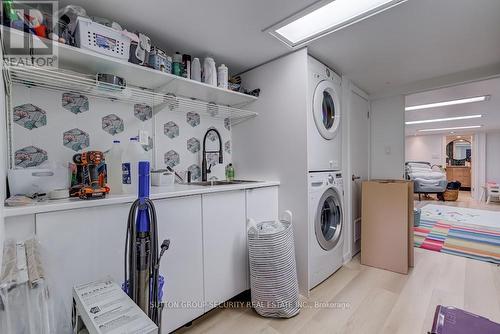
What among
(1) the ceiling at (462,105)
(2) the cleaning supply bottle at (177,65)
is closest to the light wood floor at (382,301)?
(2) the cleaning supply bottle at (177,65)

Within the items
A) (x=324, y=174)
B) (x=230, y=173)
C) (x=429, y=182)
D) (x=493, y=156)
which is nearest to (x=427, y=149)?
(x=493, y=156)

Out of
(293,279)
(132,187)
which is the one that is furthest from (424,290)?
(132,187)

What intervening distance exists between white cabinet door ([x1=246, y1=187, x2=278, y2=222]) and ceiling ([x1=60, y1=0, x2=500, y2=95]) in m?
1.17

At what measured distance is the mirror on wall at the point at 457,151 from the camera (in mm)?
8719

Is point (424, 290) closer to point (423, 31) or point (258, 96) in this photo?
point (423, 31)

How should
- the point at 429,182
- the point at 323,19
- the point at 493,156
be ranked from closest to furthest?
the point at 323,19, the point at 429,182, the point at 493,156

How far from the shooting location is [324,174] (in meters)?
2.07

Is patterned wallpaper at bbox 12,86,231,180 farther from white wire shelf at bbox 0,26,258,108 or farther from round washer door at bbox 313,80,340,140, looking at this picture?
round washer door at bbox 313,80,340,140

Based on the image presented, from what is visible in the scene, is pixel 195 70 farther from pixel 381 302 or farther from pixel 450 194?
pixel 450 194

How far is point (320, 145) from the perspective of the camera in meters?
2.04

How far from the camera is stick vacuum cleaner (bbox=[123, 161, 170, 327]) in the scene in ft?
3.11

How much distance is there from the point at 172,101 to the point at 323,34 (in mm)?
1236

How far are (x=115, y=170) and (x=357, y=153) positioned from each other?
8.34 ft

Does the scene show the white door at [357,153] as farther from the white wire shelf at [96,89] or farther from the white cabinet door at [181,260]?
the white cabinet door at [181,260]
